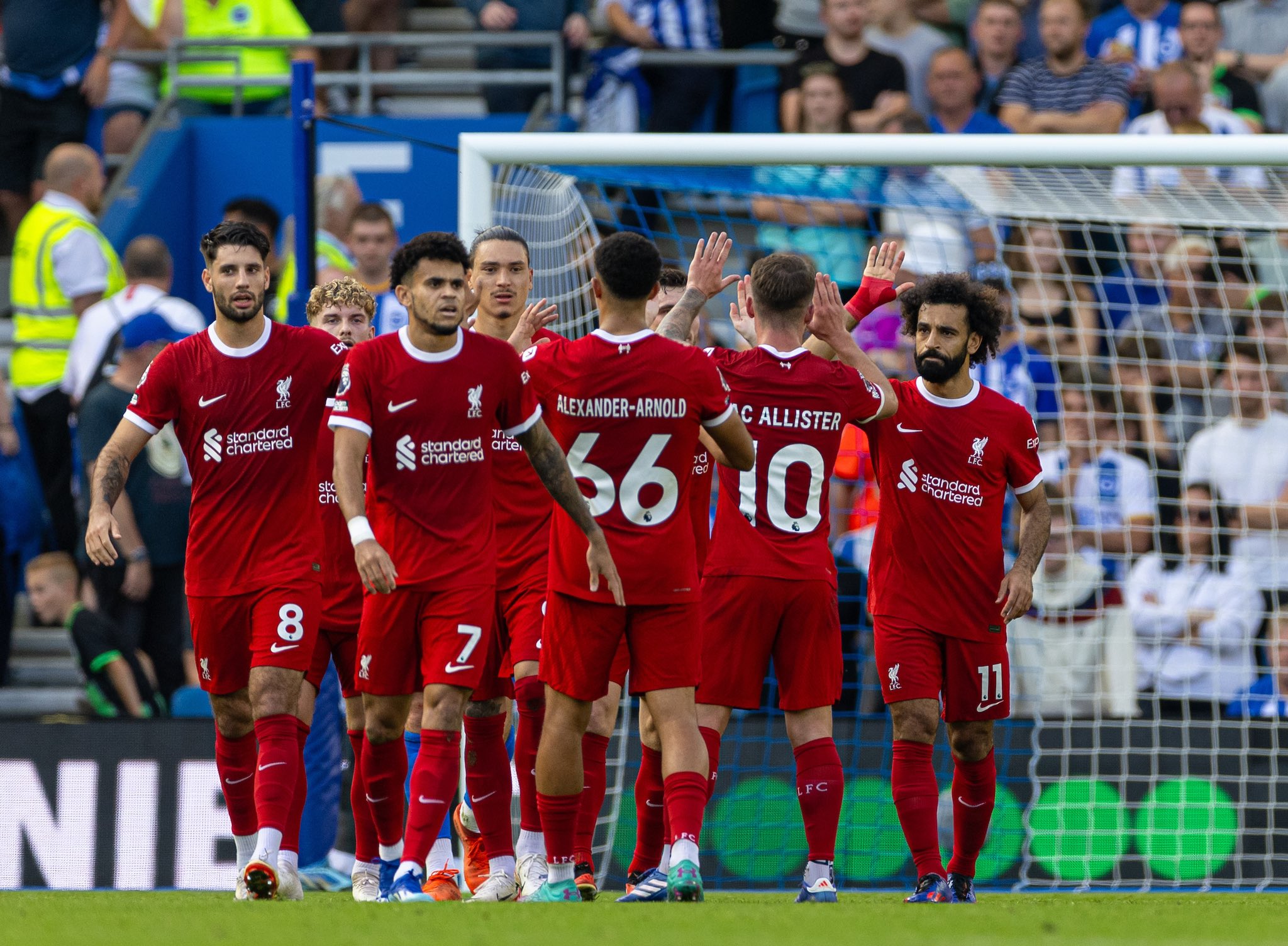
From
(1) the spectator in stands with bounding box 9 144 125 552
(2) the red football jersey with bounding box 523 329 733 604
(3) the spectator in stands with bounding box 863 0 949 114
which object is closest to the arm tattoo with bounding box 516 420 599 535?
(2) the red football jersey with bounding box 523 329 733 604

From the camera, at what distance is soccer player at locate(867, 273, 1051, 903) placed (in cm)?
727

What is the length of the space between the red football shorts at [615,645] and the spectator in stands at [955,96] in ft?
23.3

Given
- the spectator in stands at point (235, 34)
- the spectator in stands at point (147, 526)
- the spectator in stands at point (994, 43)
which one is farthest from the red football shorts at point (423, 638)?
the spectator in stands at point (235, 34)

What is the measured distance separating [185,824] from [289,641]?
3342 mm

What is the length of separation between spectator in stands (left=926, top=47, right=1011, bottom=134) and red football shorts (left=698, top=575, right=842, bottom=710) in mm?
6527

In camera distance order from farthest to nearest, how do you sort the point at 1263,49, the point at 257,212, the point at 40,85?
the point at 1263,49
the point at 40,85
the point at 257,212

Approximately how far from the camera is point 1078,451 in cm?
1062

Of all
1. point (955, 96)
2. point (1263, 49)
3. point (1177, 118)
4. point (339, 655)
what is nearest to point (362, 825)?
point (339, 655)

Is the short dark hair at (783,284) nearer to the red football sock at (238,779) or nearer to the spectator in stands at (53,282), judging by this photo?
the red football sock at (238,779)

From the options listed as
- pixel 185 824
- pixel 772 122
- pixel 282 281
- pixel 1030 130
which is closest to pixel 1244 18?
pixel 1030 130

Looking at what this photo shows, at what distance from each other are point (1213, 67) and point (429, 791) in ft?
29.8

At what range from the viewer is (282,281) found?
1220cm

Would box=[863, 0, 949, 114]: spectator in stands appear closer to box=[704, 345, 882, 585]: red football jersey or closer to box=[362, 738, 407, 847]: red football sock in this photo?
box=[704, 345, 882, 585]: red football jersey

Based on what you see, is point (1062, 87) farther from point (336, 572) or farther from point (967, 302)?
point (336, 572)
